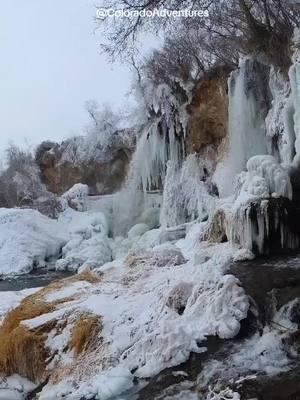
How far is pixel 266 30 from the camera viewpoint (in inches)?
535

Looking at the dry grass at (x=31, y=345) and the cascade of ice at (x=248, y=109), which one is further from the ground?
the cascade of ice at (x=248, y=109)

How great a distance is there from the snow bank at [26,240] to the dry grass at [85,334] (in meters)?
13.1

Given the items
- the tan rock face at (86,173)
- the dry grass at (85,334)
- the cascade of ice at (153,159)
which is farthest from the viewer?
the tan rock face at (86,173)

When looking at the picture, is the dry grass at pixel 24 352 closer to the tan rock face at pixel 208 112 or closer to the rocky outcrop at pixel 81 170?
the tan rock face at pixel 208 112

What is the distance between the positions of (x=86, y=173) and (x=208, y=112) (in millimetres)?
11643

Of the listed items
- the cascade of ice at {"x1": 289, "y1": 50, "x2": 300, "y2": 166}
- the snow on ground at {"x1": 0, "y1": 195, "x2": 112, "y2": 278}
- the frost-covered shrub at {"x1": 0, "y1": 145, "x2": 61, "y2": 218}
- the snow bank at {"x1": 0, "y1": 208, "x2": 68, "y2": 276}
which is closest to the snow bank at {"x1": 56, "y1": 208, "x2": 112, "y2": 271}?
the snow on ground at {"x1": 0, "y1": 195, "x2": 112, "y2": 278}

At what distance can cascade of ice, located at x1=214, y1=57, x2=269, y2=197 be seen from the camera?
15.5m

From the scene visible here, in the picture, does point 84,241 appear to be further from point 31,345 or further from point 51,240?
point 31,345

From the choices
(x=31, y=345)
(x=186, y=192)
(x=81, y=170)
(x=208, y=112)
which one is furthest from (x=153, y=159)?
(x=31, y=345)

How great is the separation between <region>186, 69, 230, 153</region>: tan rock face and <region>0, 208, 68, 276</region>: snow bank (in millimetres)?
7532

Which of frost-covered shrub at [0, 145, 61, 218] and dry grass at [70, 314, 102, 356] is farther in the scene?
frost-covered shrub at [0, 145, 61, 218]

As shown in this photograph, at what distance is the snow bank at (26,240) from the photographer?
64.5 ft

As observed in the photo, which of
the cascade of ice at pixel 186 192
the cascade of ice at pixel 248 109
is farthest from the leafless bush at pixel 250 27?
the cascade of ice at pixel 186 192

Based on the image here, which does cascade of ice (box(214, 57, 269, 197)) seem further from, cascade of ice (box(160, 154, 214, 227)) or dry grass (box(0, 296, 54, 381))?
dry grass (box(0, 296, 54, 381))
